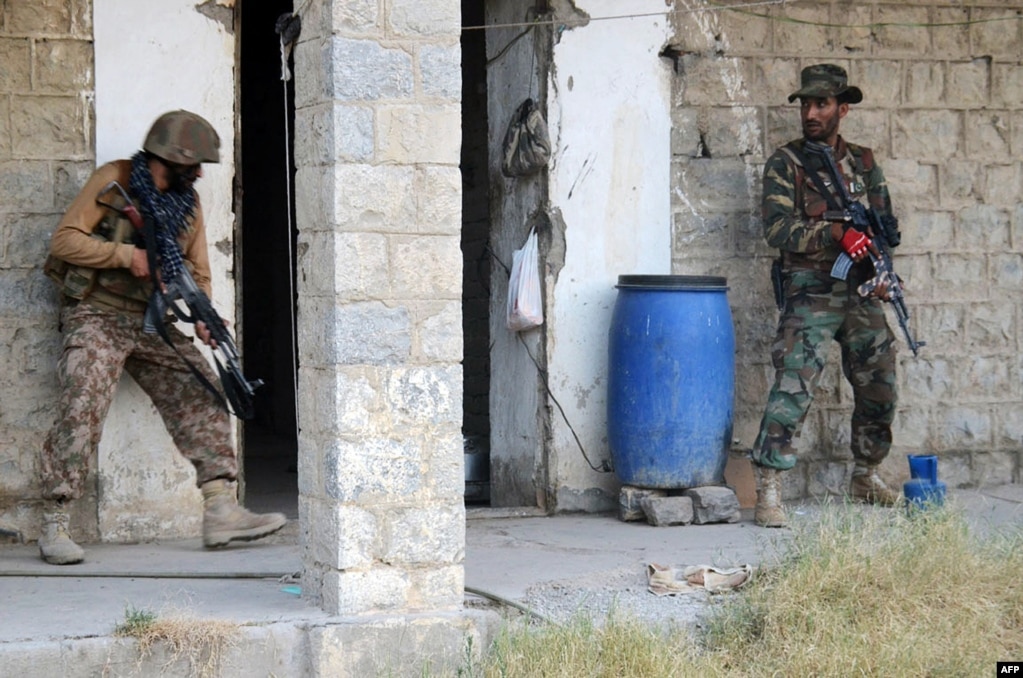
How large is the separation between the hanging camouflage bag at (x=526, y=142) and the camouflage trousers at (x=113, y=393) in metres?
1.84

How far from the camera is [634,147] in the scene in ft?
22.6

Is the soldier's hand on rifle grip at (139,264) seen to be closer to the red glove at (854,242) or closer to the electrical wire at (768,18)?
the electrical wire at (768,18)

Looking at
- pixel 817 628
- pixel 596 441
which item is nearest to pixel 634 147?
pixel 596 441

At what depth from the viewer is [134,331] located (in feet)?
19.3

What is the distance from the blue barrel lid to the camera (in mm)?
6500

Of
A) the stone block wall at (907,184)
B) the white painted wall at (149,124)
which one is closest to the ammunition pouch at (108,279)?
the white painted wall at (149,124)

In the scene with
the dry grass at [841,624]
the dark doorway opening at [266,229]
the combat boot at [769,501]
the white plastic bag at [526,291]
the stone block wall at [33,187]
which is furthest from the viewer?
the dark doorway opening at [266,229]

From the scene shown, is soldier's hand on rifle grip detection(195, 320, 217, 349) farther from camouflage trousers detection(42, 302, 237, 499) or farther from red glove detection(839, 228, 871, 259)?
red glove detection(839, 228, 871, 259)

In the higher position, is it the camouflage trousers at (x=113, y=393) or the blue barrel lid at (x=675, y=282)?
the blue barrel lid at (x=675, y=282)

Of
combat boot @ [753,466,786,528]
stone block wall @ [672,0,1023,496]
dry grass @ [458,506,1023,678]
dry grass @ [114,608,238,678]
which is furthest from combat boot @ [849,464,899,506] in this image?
dry grass @ [114,608,238,678]

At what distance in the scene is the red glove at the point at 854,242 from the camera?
648cm

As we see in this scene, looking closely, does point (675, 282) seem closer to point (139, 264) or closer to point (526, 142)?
point (526, 142)

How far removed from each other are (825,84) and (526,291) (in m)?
1.71

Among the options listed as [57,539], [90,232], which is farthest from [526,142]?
[57,539]
